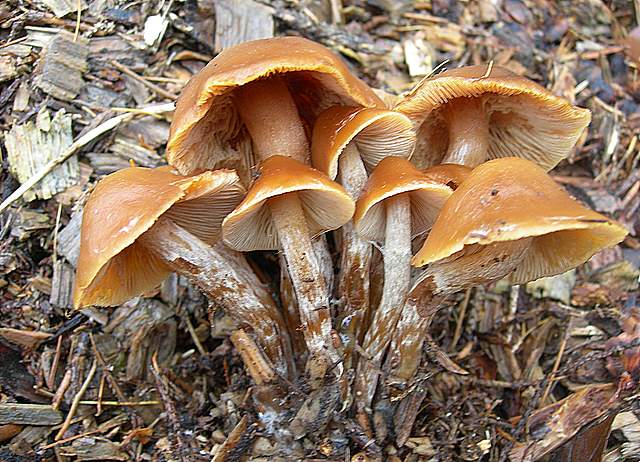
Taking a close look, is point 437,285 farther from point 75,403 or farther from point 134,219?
point 75,403

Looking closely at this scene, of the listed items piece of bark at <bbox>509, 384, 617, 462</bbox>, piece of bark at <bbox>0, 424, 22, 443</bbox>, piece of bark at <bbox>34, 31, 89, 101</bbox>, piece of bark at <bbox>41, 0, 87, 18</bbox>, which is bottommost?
piece of bark at <bbox>509, 384, 617, 462</bbox>

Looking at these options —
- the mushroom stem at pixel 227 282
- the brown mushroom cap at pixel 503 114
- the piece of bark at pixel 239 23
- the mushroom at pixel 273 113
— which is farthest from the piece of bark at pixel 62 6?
the brown mushroom cap at pixel 503 114

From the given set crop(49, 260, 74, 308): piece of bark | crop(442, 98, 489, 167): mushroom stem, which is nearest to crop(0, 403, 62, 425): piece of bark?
crop(49, 260, 74, 308): piece of bark

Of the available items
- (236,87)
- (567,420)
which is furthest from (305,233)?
(567,420)

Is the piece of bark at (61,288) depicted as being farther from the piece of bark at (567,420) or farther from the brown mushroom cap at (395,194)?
the piece of bark at (567,420)

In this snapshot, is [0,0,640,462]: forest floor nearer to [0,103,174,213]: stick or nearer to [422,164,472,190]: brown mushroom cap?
[0,103,174,213]: stick

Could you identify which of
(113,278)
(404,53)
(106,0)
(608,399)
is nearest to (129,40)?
(106,0)

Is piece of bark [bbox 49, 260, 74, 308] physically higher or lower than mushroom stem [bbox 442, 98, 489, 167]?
lower

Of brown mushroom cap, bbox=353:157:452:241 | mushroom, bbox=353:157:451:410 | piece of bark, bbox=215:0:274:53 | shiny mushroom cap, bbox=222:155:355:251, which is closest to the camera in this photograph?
shiny mushroom cap, bbox=222:155:355:251
